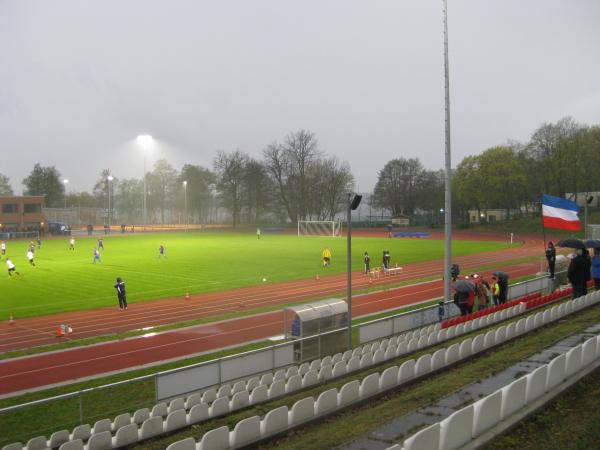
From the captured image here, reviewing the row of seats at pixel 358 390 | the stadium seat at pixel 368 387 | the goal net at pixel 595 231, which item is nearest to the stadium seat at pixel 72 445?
the row of seats at pixel 358 390

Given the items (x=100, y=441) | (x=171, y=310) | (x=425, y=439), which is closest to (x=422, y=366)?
(x=425, y=439)

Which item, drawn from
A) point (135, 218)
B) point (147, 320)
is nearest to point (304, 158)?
point (135, 218)

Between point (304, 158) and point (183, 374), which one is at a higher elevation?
point (304, 158)

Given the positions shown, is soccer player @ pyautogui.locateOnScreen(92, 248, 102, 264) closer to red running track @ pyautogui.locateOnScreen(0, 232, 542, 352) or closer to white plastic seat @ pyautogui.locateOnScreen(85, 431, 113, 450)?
red running track @ pyautogui.locateOnScreen(0, 232, 542, 352)

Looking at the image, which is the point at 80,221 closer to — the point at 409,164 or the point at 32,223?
the point at 32,223

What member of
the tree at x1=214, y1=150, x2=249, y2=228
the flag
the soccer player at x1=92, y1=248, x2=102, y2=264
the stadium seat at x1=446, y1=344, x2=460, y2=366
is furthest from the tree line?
the stadium seat at x1=446, y1=344, x2=460, y2=366

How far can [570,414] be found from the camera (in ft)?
23.4

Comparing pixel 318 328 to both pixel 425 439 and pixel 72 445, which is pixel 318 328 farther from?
pixel 425 439

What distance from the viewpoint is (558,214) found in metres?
21.5

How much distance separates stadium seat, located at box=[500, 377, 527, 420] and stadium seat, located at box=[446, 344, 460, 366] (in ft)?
13.6

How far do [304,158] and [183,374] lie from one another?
92011 millimetres

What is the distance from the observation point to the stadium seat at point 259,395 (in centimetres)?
1016

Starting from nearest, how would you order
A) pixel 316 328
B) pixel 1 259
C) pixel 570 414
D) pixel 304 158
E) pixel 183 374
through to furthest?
pixel 570 414
pixel 183 374
pixel 316 328
pixel 1 259
pixel 304 158

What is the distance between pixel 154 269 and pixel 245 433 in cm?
3309
